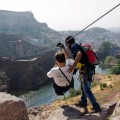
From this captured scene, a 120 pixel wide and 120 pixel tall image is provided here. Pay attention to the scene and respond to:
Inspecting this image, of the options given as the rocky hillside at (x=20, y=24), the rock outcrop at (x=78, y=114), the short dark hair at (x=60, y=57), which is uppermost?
the rocky hillside at (x=20, y=24)

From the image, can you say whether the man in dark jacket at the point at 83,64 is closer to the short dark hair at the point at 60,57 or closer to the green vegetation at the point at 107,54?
the short dark hair at the point at 60,57

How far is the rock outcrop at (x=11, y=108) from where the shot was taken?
22.8 feet

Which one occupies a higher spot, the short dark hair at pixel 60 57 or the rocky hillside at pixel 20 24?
the rocky hillside at pixel 20 24

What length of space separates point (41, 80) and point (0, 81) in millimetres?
12470

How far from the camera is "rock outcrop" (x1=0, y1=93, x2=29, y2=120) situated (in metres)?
6.96

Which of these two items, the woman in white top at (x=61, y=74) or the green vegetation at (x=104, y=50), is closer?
the woman in white top at (x=61, y=74)

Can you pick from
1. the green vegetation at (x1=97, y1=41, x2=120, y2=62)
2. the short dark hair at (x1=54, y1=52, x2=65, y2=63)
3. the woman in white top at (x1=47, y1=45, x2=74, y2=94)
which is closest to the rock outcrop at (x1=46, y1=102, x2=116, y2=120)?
the woman in white top at (x1=47, y1=45, x2=74, y2=94)

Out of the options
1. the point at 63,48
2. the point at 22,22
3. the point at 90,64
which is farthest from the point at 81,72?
the point at 22,22

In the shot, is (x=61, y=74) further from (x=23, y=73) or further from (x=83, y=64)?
(x=23, y=73)

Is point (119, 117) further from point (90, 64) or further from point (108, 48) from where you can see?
point (108, 48)

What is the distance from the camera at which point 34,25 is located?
168 metres

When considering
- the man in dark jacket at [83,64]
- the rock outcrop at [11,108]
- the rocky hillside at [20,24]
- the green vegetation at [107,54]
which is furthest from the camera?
the rocky hillside at [20,24]

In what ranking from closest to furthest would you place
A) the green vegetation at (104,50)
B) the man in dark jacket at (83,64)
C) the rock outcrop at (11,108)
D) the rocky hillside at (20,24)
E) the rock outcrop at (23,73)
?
the man in dark jacket at (83,64), the rock outcrop at (11,108), the rock outcrop at (23,73), the green vegetation at (104,50), the rocky hillside at (20,24)

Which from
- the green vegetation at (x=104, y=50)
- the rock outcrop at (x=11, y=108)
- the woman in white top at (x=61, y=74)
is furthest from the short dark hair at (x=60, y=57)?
the green vegetation at (x=104, y=50)
